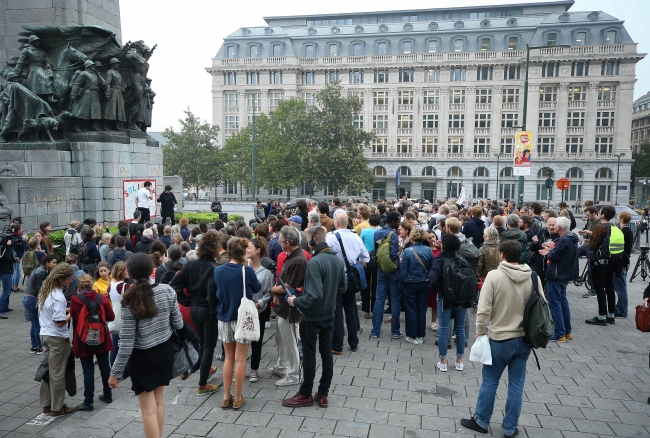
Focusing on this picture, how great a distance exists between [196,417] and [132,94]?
1508 cm

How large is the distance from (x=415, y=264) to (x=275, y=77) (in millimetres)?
61059

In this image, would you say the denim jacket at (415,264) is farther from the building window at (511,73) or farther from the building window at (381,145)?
the building window at (511,73)

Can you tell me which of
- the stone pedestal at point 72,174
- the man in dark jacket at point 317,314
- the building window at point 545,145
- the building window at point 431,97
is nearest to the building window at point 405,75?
the building window at point 431,97

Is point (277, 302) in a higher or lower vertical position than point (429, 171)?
lower

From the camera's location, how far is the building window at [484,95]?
203 ft

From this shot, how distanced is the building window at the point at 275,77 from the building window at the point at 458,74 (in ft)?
73.5

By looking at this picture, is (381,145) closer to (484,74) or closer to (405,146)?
(405,146)

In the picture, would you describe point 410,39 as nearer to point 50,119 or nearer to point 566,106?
point 566,106

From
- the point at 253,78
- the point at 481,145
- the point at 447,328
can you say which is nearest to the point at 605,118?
the point at 481,145

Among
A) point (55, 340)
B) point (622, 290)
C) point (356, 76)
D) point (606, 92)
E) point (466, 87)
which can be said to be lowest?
point (622, 290)

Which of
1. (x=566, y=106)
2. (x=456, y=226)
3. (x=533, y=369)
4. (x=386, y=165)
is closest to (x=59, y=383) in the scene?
(x=456, y=226)

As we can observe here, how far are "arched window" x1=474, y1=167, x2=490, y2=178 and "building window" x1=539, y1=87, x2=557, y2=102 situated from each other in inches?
433

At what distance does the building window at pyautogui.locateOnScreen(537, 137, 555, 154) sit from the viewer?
Answer: 6194 cm

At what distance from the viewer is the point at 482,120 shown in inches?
2469
